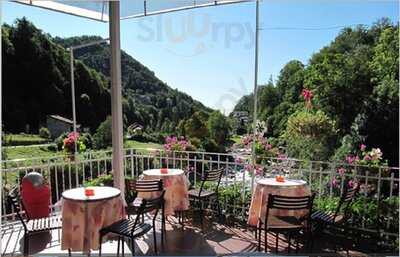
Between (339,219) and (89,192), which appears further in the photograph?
(339,219)

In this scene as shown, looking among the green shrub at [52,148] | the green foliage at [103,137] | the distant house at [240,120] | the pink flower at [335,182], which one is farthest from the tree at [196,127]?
the pink flower at [335,182]

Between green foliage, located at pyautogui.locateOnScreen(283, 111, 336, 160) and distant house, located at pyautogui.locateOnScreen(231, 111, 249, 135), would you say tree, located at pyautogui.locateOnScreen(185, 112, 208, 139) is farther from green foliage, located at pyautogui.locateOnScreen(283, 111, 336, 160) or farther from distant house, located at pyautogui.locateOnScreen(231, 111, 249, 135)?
green foliage, located at pyautogui.locateOnScreen(283, 111, 336, 160)

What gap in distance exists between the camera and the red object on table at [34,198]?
4.40m

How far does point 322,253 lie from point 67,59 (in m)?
10.5

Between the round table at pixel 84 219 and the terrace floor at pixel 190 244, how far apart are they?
32 centimetres

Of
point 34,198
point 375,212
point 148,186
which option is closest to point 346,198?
point 375,212

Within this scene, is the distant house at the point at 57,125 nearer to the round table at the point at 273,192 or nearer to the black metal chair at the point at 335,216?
the round table at the point at 273,192

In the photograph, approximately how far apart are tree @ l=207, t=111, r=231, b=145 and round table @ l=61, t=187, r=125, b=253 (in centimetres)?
591

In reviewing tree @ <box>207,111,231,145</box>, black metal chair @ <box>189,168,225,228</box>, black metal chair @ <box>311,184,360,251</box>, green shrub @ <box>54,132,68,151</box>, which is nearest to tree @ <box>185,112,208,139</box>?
tree @ <box>207,111,231,145</box>

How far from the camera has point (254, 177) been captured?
4.79 m

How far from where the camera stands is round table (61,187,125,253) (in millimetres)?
3322

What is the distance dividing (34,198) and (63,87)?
308 inches

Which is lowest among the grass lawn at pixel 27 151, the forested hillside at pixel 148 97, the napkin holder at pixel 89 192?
the grass lawn at pixel 27 151

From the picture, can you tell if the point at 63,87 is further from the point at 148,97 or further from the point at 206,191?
the point at 206,191
